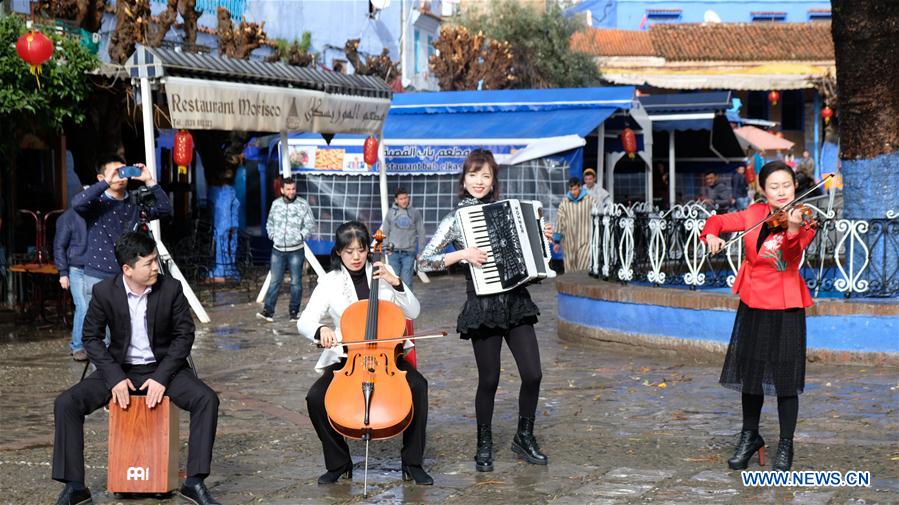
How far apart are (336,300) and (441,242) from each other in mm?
671

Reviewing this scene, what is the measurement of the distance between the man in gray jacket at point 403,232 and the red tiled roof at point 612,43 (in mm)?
29835

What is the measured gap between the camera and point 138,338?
19.6 ft

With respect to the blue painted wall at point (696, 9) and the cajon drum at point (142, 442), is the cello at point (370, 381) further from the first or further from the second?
the blue painted wall at point (696, 9)

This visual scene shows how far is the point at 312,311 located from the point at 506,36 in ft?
121

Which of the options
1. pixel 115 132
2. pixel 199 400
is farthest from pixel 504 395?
pixel 115 132

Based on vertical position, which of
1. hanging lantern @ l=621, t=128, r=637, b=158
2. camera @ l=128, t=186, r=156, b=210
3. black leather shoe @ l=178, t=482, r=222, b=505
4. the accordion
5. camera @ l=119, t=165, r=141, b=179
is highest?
hanging lantern @ l=621, t=128, r=637, b=158

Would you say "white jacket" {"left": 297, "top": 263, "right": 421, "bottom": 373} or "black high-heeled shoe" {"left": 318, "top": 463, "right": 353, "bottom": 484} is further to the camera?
"white jacket" {"left": 297, "top": 263, "right": 421, "bottom": 373}

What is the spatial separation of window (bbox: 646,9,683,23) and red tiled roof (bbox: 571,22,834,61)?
191 inches

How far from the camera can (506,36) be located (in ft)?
139

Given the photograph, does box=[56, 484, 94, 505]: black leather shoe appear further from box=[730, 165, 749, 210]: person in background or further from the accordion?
box=[730, 165, 749, 210]: person in background

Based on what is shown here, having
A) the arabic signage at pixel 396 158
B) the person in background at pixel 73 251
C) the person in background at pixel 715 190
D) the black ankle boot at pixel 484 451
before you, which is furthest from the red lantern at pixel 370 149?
the black ankle boot at pixel 484 451

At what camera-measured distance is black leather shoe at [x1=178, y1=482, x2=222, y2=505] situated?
18.9ft

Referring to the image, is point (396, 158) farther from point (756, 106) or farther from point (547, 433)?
point (756, 106)

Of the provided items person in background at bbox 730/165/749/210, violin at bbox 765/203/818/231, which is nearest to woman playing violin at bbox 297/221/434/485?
violin at bbox 765/203/818/231
